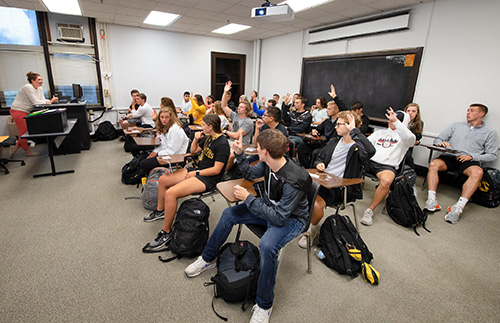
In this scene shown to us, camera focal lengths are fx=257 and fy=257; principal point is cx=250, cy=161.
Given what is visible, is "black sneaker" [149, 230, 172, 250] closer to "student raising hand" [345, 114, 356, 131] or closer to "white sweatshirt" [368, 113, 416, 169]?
"student raising hand" [345, 114, 356, 131]

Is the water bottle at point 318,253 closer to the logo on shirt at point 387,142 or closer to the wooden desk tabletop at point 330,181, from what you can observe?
the wooden desk tabletop at point 330,181

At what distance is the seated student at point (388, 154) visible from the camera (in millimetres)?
3051

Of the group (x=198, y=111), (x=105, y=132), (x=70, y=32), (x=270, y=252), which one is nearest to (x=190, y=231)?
(x=270, y=252)

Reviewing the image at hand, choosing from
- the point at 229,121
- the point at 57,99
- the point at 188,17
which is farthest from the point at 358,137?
the point at 57,99

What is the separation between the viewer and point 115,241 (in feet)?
8.46

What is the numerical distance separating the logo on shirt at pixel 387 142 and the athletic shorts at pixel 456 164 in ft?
3.47

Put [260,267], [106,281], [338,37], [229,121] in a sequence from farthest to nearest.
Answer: [338,37]
[229,121]
[106,281]
[260,267]

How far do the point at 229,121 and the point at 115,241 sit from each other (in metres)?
3.40

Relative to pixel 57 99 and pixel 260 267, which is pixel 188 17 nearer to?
pixel 57 99

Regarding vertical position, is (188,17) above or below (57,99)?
above

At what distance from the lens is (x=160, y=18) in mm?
6203

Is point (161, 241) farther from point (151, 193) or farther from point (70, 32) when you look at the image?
point (70, 32)

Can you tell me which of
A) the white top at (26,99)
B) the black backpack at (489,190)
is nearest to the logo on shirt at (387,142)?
the black backpack at (489,190)

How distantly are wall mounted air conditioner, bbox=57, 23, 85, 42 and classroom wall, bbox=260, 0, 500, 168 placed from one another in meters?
6.76
